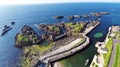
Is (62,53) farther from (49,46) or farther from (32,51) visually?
(32,51)

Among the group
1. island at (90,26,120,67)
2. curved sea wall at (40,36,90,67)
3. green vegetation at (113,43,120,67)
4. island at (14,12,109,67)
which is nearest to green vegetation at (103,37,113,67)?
island at (90,26,120,67)

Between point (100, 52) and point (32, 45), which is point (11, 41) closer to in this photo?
point (32, 45)

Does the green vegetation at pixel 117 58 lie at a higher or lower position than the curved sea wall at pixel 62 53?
higher

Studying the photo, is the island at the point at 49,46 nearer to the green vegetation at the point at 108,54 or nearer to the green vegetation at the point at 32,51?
the green vegetation at the point at 32,51

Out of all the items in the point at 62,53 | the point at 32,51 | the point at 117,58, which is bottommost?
the point at 32,51

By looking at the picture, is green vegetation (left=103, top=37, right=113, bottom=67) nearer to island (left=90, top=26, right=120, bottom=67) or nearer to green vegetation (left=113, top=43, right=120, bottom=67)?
island (left=90, top=26, right=120, bottom=67)

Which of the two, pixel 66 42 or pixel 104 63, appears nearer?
pixel 104 63

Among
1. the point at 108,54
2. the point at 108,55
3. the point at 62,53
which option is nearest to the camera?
the point at 108,55

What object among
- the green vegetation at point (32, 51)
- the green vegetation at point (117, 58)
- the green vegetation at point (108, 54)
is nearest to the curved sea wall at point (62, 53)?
the green vegetation at point (32, 51)

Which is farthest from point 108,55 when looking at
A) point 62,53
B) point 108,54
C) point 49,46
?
point 49,46

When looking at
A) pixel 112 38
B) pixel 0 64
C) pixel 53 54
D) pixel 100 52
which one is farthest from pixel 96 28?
pixel 0 64

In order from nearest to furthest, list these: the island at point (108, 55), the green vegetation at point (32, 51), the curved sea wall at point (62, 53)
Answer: the island at point (108, 55) → the green vegetation at point (32, 51) → the curved sea wall at point (62, 53)
